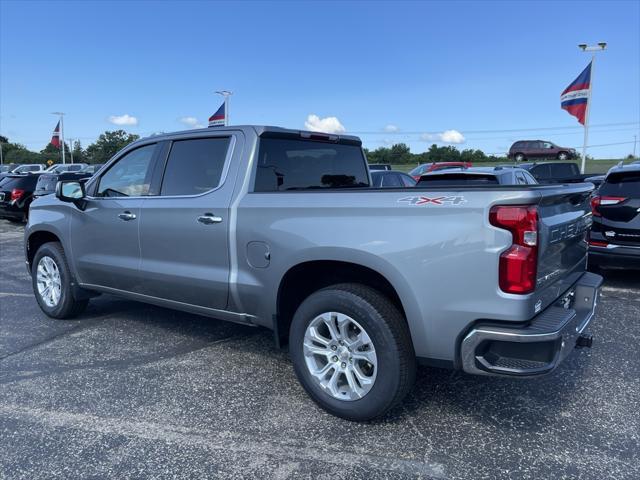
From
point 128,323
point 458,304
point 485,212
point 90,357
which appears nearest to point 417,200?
point 485,212

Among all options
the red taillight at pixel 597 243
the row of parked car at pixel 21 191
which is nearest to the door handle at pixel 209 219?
the red taillight at pixel 597 243

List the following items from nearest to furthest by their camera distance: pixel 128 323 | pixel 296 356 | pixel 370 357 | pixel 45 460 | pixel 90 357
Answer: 1. pixel 45 460
2. pixel 370 357
3. pixel 296 356
4. pixel 90 357
5. pixel 128 323

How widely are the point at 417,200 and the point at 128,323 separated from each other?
12.2ft

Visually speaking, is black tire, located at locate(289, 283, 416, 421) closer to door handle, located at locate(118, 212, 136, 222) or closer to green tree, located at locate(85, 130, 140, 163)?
door handle, located at locate(118, 212, 136, 222)

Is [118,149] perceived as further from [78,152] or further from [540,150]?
[78,152]

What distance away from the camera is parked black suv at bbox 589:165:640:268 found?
20.4ft

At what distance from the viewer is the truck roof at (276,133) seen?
3875 millimetres

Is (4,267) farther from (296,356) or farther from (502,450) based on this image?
(502,450)

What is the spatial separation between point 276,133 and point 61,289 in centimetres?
299

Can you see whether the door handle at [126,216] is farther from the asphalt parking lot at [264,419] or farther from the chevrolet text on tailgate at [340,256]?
the asphalt parking lot at [264,419]

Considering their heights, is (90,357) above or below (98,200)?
below

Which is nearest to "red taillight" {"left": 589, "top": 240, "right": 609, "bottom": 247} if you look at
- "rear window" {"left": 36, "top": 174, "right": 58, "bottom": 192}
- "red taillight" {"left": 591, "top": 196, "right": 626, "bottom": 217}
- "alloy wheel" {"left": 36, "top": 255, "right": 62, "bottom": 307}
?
"red taillight" {"left": 591, "top": 196, "right": 626, "bottom": 217}

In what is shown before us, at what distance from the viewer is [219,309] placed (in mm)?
3910

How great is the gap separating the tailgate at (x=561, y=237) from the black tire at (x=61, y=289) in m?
4.41
